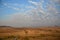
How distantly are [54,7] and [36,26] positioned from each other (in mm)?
426

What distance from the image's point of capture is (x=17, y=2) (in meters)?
2.14

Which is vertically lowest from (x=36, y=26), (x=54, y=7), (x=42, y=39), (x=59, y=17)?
(x=42, y=39)

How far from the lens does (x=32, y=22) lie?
217 cm

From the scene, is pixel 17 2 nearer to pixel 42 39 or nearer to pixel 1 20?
pixel 1 20

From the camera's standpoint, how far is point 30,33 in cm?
212

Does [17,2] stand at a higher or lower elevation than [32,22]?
higher

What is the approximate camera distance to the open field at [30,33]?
6.86ft

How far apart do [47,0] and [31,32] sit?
0.57 metres

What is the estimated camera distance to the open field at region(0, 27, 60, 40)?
209cm

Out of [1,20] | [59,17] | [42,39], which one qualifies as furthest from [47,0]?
[1,20]

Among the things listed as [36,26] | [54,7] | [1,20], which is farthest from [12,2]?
[54,7]

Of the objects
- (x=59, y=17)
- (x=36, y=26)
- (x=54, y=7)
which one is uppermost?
(x=54, y=7)

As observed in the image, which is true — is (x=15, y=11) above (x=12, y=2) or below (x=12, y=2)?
below

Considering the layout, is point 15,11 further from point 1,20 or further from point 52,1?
point 52,1
